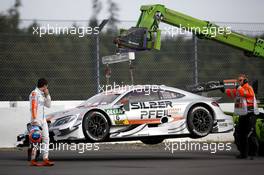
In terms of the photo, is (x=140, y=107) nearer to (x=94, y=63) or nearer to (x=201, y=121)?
(x=201, y=121)

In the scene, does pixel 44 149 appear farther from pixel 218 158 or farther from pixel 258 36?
pixel 258 36

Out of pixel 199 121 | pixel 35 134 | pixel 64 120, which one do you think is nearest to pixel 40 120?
pixel 35 134

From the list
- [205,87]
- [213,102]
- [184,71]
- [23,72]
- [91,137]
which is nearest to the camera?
[91,137]

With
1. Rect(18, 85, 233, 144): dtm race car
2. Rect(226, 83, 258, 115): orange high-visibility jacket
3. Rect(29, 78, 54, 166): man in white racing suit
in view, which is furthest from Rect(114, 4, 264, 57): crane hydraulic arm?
Rect(29, 78, 54, 166): man in white racing suit

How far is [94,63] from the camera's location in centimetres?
2192

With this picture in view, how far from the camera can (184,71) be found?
22.8 meters

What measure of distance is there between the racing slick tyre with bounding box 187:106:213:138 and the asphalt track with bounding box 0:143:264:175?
0.51 m

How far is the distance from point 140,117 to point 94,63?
5.02m

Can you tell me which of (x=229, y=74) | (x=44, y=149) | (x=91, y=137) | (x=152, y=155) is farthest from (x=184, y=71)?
(x=44, y=149)

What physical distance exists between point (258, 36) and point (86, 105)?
7850 millimetres

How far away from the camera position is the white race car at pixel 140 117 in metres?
16.6

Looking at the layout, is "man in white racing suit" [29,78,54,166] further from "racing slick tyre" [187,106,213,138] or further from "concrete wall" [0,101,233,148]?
"concrete wall" [0,101,233,148]

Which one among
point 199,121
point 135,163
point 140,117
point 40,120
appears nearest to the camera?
point 40,120

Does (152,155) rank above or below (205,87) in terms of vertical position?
below
